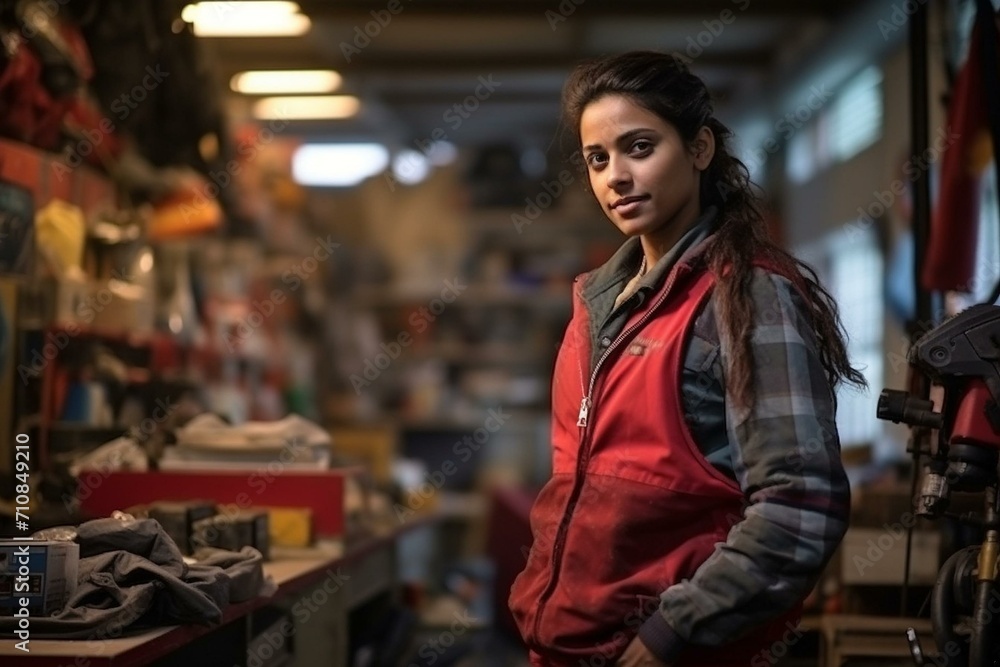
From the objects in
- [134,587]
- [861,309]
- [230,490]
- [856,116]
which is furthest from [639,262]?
[856,116]

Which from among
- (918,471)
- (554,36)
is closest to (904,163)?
(554,36)

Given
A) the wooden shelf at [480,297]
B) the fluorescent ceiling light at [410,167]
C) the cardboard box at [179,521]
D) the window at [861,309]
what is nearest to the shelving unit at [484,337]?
the wooden shelf at [480,297]

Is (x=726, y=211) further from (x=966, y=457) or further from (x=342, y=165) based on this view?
(x=342, y=165)

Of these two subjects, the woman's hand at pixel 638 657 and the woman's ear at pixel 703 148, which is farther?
the woman's ear at pixel 703 148

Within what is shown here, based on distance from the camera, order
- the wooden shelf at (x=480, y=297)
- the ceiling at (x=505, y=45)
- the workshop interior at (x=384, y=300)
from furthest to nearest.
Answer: the wooden shelf at (x=480, y=297), the ceiling at (x=505, y=45), the workshop interior at (x=384, y=300)

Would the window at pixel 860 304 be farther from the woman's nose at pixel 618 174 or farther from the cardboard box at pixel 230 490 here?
the woman's nose at pixel 618 174

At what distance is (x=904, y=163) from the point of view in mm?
5926

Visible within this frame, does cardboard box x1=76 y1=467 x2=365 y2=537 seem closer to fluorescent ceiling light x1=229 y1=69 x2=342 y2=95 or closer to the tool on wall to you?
the tool on wall

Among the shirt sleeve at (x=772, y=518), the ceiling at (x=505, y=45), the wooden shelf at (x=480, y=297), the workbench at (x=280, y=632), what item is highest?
the ceiling at (x=505, y=45)

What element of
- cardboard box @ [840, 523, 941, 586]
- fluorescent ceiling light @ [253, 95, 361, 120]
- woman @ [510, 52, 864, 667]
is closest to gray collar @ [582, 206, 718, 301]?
woman @ [510, 52, 864, 667]

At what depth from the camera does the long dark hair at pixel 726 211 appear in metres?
1.93

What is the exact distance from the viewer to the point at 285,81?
7680 millimetres

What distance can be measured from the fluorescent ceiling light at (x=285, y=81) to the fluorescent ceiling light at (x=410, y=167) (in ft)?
7.09

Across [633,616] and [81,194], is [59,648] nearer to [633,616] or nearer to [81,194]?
[633,616]
